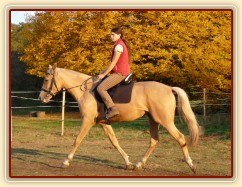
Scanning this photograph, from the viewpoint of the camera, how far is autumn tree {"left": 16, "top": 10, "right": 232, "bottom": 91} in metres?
21.2

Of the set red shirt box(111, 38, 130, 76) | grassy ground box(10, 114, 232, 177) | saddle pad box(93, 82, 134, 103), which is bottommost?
grassy ground box(10, 114, 232, 177)

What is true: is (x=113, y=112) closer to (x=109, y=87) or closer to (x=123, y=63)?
(x=109, y=87)

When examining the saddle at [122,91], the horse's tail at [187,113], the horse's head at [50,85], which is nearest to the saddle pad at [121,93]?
the saddle at [122,91]

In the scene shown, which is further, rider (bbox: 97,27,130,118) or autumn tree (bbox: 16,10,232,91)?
autumn tree (bbox: 16,10,232,91)

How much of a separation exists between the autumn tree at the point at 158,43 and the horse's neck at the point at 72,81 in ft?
35.9

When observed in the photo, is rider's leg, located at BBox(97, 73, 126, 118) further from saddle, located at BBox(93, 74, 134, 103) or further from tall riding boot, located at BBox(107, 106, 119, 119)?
saddle, located at BBox(93, 74, 134, 103)

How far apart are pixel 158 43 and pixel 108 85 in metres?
13.4

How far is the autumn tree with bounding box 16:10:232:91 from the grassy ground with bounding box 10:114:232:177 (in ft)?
11.7

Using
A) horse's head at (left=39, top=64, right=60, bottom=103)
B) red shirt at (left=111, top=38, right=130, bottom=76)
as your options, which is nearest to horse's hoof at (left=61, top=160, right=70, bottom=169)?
horse's head at (left=39, top=64, right=60, bottom=103)

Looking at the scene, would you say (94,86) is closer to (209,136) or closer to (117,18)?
(209,136)

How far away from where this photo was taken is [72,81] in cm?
997

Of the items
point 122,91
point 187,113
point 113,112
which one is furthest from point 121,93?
point 187,113

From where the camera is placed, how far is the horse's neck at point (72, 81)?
982 centimetres

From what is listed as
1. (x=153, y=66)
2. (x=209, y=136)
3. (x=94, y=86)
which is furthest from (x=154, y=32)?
(x=94, y=86)
